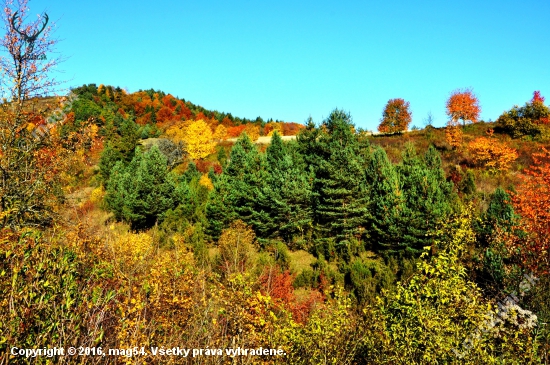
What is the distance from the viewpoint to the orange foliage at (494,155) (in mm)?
37625

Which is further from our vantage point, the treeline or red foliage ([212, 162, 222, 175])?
the treeline

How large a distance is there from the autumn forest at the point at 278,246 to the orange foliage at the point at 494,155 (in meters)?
0.21

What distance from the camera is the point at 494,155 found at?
1517 inches

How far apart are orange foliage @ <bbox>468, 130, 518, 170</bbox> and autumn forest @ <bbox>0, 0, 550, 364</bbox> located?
210mm

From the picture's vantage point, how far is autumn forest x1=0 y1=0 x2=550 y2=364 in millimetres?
5543

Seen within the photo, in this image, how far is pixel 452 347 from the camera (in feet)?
18.9

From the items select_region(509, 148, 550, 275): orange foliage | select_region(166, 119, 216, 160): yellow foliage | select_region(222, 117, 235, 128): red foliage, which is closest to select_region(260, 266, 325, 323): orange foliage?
select_region(509, 148, 550, 275): orange foliage

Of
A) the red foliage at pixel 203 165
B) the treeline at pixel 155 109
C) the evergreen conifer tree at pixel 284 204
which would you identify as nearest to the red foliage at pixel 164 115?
the treeline at pixel 155 109

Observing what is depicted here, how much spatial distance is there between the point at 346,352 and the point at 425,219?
18.0 meters

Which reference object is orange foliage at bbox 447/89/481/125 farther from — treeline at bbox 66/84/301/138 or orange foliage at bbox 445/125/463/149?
treeline at bbox 66/84/301/138

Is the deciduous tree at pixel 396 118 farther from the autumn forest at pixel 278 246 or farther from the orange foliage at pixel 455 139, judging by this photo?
the orange foliage at pixel 455 139

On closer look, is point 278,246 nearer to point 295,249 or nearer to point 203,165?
point 295,249

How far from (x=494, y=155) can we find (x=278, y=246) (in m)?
29.8

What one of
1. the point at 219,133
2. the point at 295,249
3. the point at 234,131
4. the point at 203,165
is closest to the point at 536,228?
the point at 295,249
